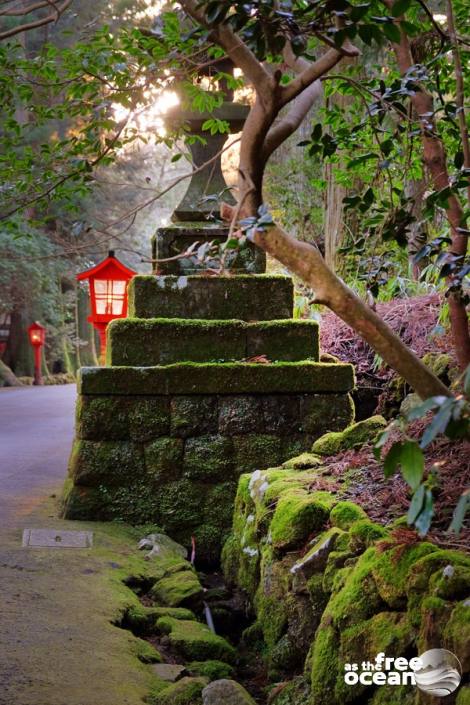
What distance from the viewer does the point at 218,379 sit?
6.29m

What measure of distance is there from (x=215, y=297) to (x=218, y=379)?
965mm

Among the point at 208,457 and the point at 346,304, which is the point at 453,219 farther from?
the point at 208,457

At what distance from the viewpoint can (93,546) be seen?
536 cm

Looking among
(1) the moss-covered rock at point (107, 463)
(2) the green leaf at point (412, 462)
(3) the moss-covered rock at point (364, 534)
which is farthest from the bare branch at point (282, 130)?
(1) the moss-covered rock at point (107, 463)

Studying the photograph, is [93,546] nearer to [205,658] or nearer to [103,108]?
[205,658]

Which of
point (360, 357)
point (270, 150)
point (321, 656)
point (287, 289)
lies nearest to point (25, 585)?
point (321, 656)

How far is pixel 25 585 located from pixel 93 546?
44.0 inches

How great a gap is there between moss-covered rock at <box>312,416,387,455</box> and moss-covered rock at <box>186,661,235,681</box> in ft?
5.57

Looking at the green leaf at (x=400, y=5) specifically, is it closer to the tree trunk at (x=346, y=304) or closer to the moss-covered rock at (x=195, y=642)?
the tree trunk at (x=346, y=304)

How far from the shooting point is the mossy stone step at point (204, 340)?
259 inches

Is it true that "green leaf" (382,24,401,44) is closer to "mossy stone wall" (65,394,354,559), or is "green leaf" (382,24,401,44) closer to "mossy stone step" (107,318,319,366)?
"mossy stone wall" (65,394,354,559)

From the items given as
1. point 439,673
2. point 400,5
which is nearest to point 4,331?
point 400,5

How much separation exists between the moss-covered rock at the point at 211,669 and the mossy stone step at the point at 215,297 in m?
3.70

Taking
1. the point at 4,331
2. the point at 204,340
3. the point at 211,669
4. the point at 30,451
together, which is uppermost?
the point at 4,331
